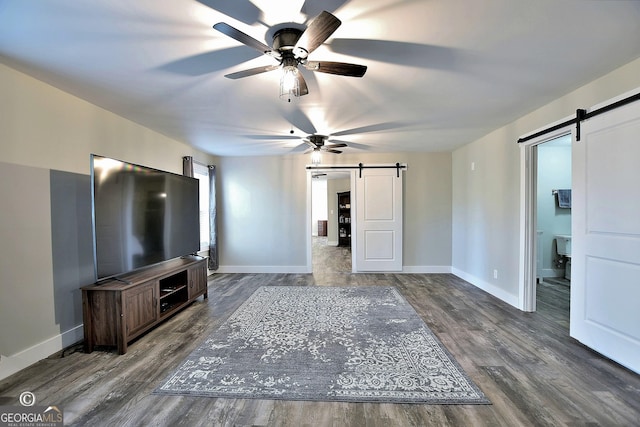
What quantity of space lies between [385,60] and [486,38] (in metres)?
0.67

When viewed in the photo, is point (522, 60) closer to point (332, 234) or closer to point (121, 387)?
point (121, 387)

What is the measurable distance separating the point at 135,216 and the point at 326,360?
239 centimetres

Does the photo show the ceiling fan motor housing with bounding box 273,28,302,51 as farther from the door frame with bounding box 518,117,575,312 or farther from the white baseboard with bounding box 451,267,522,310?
the white baseboard with bounding box 451,267,522,310

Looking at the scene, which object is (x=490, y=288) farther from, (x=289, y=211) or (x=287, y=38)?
(x=287, y=38)

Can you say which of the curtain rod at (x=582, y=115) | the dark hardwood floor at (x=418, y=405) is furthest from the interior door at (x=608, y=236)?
the dark hardwood floor at (x=418, y=405)

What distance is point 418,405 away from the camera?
1.78 m

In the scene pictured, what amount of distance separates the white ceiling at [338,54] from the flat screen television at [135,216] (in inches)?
29.9

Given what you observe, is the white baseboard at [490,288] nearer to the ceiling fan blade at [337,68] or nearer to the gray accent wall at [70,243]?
the ceiling fan blade at [337,68]

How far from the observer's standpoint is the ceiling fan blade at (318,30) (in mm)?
1364

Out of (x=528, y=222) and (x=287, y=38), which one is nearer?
(x=287, y=38)

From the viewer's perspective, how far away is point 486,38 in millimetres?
1812

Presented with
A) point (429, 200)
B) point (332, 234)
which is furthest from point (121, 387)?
point (332, 234)

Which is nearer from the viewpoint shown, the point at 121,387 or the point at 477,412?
the point at 477,412

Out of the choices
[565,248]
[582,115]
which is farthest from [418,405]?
[565,248]
